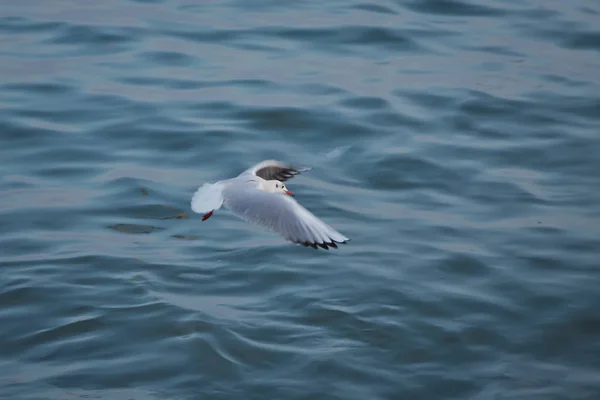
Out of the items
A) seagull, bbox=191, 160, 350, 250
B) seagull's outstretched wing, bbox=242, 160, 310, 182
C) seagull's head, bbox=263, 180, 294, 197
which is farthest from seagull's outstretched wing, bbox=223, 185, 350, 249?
seagull's outstretched wing, bbox=242, 160, 310, 182

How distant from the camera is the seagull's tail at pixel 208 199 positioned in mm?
6356

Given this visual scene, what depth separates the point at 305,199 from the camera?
30.0 feet

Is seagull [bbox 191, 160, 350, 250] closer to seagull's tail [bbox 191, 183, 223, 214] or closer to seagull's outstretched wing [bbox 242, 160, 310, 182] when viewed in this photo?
seagull's tail [bbox 191, 183, 223, 214]

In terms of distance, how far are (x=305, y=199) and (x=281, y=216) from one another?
287 centimetres

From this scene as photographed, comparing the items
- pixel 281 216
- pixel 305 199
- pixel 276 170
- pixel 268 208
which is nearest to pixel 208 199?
pixel 268 208

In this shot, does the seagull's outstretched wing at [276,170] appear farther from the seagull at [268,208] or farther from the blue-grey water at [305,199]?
the blue-grey water at [305,199]

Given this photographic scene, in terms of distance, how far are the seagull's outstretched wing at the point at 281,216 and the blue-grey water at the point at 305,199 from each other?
0.90 metres

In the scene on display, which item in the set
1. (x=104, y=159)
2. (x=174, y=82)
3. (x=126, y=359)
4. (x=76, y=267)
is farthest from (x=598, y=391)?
(x=174, y=82)

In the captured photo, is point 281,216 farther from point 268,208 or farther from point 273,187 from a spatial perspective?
point 273,187

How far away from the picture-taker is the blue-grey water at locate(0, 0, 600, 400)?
656 centimetres

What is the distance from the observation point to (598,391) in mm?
6375

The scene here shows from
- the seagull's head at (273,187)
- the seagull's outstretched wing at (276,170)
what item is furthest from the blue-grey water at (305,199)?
the seagull's head at (273,187)

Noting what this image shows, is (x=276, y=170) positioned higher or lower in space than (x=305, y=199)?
higher

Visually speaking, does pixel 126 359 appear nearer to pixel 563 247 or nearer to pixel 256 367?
pixel 256 367
